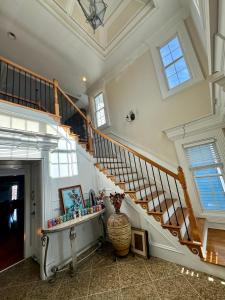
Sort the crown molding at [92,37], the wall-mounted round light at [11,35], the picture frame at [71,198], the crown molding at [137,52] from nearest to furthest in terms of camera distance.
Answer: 1. the picture frame at [71,198]
2. the crown molding at [92,37]
3. the crown molding at [137,52]
4. the wall-mounted round light at [11,35]

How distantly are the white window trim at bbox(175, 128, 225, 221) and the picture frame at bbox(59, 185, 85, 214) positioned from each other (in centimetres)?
245

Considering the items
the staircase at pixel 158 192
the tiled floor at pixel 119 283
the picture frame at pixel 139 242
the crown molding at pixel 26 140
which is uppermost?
the crown molding at pixel 26 140

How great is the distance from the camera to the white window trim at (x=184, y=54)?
324cm

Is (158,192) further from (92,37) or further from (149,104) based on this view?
(92,37)

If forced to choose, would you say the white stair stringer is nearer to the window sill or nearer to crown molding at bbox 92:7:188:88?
the window sill

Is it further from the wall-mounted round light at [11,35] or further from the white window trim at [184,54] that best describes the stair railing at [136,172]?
the white window trim at [184,54]

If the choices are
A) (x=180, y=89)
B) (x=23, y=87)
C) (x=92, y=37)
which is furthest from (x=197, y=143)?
(x=23, y=87)

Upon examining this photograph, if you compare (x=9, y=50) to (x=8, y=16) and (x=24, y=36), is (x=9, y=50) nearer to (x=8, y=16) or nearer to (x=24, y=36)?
(x=24, y=36)

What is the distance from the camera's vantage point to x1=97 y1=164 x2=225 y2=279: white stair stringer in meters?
2.01

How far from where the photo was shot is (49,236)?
247 centimetres

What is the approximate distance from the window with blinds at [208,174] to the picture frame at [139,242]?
1.54 m

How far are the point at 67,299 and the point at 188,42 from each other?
5.43 m

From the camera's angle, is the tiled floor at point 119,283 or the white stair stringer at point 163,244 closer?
the tiled floor at point 119,283

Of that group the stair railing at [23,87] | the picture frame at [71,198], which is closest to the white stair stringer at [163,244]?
the picture frame at [71,198]
